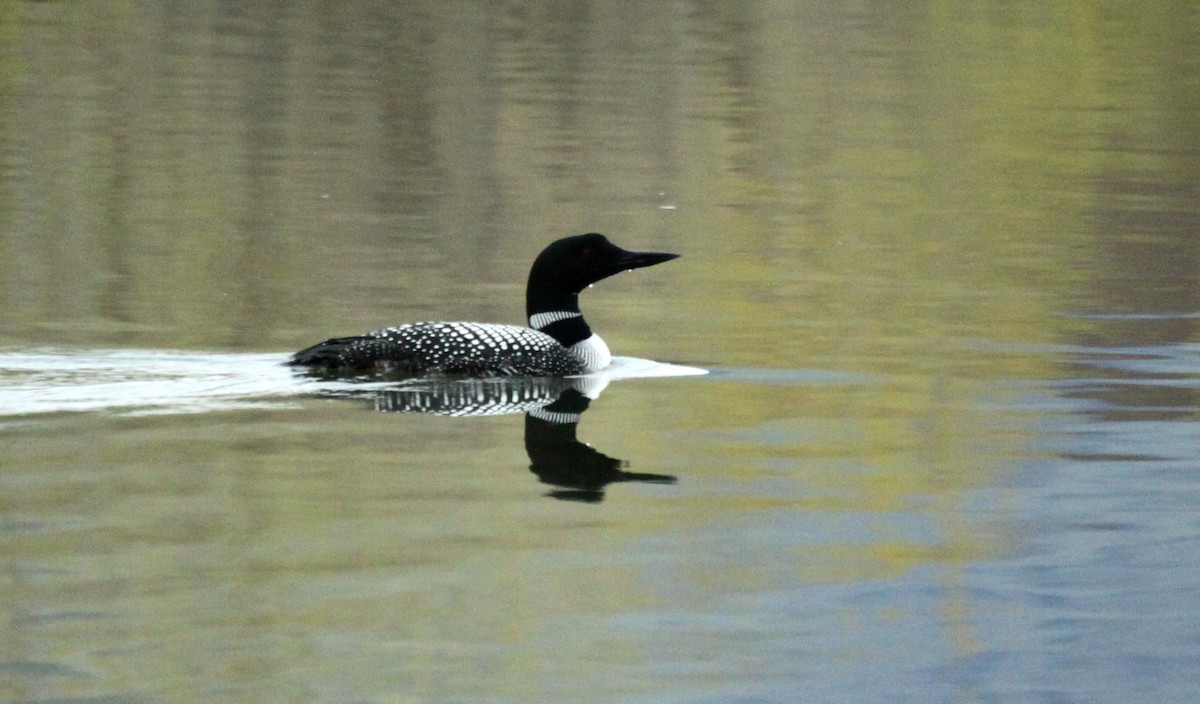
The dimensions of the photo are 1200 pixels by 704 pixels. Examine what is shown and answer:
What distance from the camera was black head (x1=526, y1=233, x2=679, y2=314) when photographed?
8.03 m

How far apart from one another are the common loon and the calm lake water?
7.2 inches

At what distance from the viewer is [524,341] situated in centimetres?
762

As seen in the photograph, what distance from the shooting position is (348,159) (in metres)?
15.0

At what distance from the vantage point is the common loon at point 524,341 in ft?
24.1

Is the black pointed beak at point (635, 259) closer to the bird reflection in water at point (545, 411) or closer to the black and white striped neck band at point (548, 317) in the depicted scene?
the black and white striped neck band at point (548, 317)

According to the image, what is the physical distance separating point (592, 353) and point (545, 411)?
78 centimetres

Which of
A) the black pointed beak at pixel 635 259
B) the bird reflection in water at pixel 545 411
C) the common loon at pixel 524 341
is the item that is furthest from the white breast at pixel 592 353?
the black pointed beak at pixel 635 259

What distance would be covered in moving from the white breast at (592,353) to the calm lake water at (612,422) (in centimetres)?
20

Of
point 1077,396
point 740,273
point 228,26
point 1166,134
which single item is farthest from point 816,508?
point 228,26

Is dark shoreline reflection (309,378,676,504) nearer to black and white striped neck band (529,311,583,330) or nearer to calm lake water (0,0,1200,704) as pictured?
calm lake water (0,0,1200,704)

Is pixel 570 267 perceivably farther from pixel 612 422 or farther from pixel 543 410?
pixel 612 422

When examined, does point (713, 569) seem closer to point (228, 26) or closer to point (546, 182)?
point (546, 182)

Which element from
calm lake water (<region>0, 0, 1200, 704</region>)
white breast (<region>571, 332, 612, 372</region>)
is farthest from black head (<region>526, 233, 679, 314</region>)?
calm lake water (<region>0, 0, 1200, 704</region>)

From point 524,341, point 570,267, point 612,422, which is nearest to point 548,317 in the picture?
point 570,267
